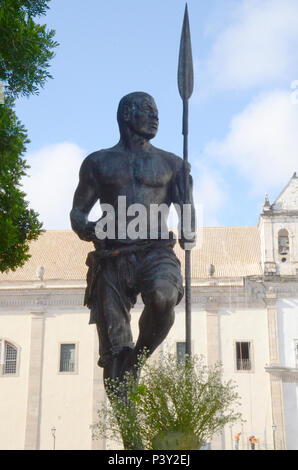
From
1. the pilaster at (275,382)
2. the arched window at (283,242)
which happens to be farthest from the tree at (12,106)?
the arched window at (283,242)

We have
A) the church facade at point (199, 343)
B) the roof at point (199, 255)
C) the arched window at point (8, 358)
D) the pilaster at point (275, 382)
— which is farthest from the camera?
the roof at point (199, 255)

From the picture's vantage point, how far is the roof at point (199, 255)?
32.6 m

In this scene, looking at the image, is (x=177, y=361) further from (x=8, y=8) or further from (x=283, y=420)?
(x=283, y=420)

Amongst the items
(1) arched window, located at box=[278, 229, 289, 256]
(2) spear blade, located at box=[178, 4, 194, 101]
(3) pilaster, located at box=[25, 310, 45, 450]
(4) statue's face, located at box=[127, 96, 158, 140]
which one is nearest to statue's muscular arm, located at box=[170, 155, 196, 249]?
(4) statue's face, located at box=[127, 96, 158, 140]

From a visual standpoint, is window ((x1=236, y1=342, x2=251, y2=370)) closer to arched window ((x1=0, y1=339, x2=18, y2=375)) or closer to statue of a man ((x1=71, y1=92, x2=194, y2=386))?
arched window ((x1=0, y1=339, x2=18, y2=375))

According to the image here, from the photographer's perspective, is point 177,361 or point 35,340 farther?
point 35,340

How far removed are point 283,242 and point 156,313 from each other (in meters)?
29.1

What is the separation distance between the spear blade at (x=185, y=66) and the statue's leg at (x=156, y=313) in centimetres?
157

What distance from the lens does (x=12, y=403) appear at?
29781mm

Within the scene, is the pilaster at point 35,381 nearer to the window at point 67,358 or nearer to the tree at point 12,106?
the window at point 67,358

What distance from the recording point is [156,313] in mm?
3842

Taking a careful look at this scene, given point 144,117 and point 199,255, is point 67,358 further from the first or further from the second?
point 144,117

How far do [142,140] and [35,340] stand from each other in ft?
89.6
